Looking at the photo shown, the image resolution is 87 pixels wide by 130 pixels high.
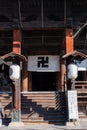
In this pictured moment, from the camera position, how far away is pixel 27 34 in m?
21.1

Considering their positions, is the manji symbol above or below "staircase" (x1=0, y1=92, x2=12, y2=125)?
above

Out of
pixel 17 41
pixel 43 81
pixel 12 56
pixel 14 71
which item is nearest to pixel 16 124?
pixel 14 71

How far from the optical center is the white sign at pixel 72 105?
609 inches

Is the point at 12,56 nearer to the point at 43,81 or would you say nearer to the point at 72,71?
the point at 72,71

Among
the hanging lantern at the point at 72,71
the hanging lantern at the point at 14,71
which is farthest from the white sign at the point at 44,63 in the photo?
the hanging lantern at the point at 14,71

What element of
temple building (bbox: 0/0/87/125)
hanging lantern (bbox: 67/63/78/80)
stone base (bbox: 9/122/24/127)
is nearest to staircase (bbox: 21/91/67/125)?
temple building (bbox: 0/0/87/125)

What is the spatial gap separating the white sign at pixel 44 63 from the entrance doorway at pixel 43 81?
7.16 feet

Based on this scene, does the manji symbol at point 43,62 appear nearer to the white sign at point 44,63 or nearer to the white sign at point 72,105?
the white sign at point 44,63

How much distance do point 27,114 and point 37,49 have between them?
7376 mm

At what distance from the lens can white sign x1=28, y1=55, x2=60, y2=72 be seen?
22.2m

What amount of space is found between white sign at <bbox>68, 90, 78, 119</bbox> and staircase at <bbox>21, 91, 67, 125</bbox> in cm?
71

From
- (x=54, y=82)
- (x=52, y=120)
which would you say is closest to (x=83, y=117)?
(x=52, y=120)

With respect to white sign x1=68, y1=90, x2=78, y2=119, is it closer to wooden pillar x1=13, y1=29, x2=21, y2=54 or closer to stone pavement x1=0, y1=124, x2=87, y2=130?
stone pavement x1=0, y1=124, x2=87, y2=130

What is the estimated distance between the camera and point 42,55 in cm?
2267
